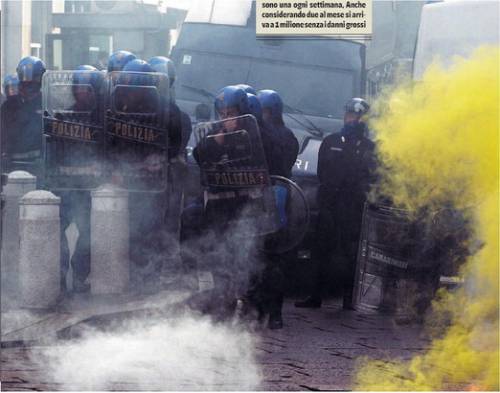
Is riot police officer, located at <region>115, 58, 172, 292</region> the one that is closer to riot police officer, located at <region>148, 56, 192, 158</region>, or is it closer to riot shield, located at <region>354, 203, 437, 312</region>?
riot police officer, located at <region>148, 56, 192, 158</region>

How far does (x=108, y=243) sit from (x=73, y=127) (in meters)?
0.89

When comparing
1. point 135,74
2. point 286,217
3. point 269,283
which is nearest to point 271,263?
point 269,283

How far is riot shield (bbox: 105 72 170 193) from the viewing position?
319 inches

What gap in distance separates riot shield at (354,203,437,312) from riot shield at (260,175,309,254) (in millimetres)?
499

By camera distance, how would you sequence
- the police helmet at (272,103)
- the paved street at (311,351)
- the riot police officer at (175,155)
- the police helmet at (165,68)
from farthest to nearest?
the police helmet at (165,68) → the riot police officer at (175,155) → the police helmet at (272,103) → the paved street at (311,351)

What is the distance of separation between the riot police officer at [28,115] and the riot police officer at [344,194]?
2.10m

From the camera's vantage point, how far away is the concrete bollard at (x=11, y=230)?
8.12m

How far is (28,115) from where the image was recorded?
27.7 ft

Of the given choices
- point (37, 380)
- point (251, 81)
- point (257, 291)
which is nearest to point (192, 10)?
point (251, 81)

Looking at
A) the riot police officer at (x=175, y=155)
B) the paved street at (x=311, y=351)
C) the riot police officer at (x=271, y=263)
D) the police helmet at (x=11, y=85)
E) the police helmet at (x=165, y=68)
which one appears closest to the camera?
the paved street at (x=311, y=351)

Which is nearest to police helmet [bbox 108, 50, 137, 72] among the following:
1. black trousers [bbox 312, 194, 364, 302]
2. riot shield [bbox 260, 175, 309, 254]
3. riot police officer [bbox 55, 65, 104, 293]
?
riot police officer [bbox 55, 65, 104, 293]

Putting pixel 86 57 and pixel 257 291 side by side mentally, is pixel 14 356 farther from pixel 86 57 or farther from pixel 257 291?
pixel 86 57

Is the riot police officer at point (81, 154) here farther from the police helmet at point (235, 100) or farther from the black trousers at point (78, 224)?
the police helmet at point (235, 100)

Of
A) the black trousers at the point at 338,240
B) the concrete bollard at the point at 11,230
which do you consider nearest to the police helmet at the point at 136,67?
the concrete bollard at the point at 11,230
